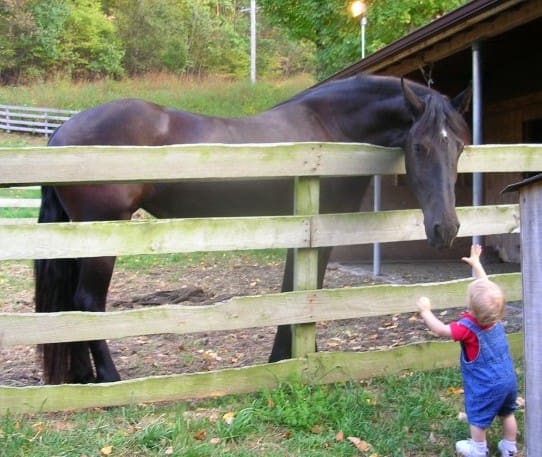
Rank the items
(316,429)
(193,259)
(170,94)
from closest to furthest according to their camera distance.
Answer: (316,429)
(193,259)
(170,94)

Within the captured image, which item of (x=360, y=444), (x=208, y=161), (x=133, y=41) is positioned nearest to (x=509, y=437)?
(x=360, y=444)

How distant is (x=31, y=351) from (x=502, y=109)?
8336 millimetres

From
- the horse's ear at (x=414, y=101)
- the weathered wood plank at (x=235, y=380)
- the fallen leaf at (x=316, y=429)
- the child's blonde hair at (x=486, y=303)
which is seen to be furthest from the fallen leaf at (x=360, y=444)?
the horse's ear at (x=414, y=101)

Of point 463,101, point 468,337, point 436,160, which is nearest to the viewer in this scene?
point 468,337

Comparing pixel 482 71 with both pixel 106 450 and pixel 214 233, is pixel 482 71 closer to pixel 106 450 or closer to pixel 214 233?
pixel 214 233

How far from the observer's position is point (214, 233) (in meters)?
3.19

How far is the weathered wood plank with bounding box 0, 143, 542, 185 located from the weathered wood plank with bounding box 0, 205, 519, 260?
248mm

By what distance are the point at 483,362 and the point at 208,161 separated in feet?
5.62

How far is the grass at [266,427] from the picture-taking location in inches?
107

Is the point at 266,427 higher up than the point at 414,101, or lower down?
lower down

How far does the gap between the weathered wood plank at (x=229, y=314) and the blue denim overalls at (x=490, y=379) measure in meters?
0.91

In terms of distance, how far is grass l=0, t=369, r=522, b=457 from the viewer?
107 inches

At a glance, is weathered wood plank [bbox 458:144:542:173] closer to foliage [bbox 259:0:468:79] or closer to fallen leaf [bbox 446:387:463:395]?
fallen leaf [bbox 446:387:463:395]

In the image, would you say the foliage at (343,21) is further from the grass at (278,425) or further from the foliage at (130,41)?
the grass at (278,425)
